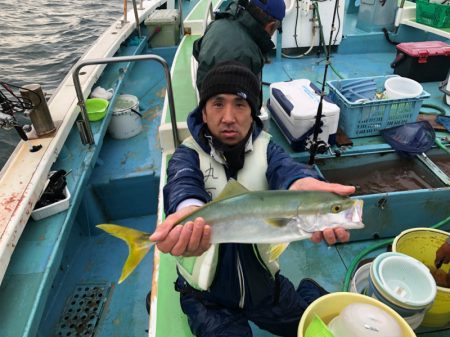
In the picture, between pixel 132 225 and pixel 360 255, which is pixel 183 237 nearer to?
pixel 360 255

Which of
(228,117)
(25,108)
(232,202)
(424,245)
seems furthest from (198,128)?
(25,108)

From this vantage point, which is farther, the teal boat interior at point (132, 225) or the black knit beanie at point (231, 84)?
the teal boat interior at point (132, 225)

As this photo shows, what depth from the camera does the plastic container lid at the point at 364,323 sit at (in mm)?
1771

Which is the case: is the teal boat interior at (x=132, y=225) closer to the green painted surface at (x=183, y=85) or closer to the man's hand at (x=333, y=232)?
the green painted surface at (x=183, y=85)

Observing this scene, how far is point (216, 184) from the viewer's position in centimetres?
221

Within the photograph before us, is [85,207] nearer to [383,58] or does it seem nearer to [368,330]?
[368,330]

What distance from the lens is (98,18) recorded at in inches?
548

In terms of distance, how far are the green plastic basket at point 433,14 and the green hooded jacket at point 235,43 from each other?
16.1 ft

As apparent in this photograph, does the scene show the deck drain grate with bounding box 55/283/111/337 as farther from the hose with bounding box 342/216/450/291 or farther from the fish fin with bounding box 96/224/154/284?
the hose with bounding box 342/216/450/291

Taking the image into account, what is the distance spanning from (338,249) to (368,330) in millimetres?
1718

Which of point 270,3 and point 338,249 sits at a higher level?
point 270,3

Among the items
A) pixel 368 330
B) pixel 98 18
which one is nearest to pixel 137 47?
pixel 368 330

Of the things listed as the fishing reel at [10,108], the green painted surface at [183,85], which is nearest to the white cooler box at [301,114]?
the green painted surface at [183,85]

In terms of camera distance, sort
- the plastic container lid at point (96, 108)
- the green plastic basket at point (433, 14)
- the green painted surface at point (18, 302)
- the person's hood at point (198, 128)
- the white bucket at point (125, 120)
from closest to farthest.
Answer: the person's hood at point (198, 128)
the green painted surface at point (18, 302)
the plastic container lid at point (96, 108)
the white bucket at point (125, 120)
the green plastic basket at point (433, 14)
